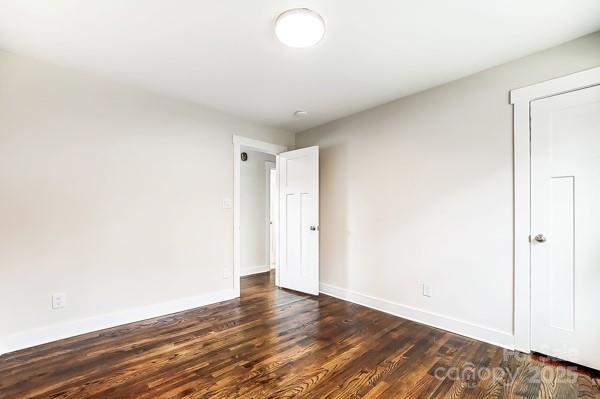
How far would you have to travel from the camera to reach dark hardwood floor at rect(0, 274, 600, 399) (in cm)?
177

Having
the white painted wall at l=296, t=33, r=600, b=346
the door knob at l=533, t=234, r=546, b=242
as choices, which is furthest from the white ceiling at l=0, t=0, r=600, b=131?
the door knob at l=533, t=234, r=546, b=242

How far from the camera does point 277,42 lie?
2109mm

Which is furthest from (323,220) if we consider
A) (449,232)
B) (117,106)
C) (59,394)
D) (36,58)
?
(36,58)

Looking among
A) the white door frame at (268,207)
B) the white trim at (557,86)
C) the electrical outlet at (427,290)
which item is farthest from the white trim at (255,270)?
the white trim at (557,86)

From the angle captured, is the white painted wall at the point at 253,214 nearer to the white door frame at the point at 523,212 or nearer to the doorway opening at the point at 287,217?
the doorway opening at the point at 287,217

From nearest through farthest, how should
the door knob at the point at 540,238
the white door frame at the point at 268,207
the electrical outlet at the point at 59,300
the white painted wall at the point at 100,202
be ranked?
the door knob at the point at 540,238, the white painted wall at the point at 100,202, the electrical outlet at the point at 59,300, the white door frame at the point at 268,207

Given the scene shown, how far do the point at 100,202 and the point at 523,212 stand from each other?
3.80m

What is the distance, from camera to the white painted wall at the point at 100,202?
2.29m

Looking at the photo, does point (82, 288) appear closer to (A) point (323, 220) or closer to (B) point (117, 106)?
(B) point (117, 106)

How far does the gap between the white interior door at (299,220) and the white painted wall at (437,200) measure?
246mm

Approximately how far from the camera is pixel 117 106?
111 inches

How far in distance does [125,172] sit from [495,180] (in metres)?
Answer: 3.54

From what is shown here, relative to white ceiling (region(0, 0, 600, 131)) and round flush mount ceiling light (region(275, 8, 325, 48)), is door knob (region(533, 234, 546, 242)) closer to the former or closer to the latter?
white ceiling (region(0, 0, 600, 131))

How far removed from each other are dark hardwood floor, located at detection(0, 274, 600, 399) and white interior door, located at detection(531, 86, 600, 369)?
0.80ft
